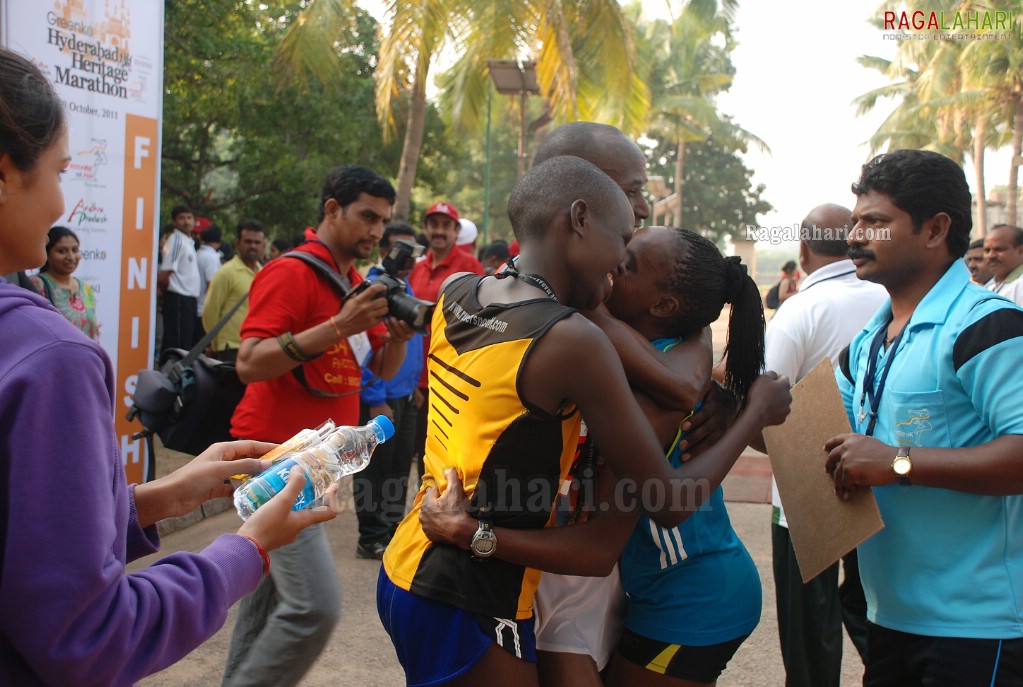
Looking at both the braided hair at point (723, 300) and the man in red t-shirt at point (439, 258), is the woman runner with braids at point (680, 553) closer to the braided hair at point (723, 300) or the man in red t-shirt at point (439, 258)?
the braided hair at point (723, 300)

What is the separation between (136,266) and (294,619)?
3.47 metres

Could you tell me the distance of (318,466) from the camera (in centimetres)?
189

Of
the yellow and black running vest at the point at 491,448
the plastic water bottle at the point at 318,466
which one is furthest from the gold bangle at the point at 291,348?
the yellow and black running vest at the point at 491,448

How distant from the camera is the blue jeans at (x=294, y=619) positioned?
10.3ft

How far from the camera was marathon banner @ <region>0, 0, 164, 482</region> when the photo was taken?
510 centimetres

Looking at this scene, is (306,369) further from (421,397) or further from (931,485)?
(421,397)

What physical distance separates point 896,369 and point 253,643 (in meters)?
2.42

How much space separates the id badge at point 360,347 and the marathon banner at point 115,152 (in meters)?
2.28

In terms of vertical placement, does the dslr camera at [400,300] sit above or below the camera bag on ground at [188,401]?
above

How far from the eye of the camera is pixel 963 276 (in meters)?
2.46

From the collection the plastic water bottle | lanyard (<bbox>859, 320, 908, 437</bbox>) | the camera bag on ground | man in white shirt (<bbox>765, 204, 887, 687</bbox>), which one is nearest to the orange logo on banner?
the camera bag on ground

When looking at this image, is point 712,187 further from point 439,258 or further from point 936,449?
point 936,449

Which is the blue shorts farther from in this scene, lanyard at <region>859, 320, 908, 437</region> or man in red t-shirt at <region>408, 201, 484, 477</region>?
man in red t-shirt at <region>408, 201, 484, 477</region>

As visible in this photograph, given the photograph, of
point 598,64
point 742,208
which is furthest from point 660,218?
point 598,64
